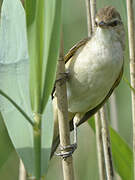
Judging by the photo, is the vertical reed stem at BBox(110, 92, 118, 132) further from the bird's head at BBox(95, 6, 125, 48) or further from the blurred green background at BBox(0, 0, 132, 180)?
the bird's head at BBox(95, 6, 125, 48)

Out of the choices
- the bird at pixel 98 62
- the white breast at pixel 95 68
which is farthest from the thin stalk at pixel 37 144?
the white breast at pixel 95 68

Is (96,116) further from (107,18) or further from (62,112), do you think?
(62,112)

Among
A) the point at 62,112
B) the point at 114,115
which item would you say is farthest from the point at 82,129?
the point at 62,112

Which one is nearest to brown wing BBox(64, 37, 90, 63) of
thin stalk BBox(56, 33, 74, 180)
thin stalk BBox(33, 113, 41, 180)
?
thin stalk BBox(56, 33, 74, 180)

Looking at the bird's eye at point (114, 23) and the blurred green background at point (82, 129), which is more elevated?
the bird's eye at point (114, 23)

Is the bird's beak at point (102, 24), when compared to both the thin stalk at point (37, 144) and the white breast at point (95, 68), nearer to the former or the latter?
the white breast at point (95, 68)
